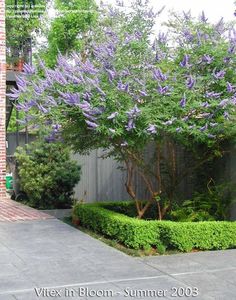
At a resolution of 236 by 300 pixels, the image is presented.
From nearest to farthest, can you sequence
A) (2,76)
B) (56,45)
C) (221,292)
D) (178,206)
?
1. (221,292)
2. (178,206)
3. (2,76)
4. (56,45)

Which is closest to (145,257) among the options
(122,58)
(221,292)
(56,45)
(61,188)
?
(221,292)

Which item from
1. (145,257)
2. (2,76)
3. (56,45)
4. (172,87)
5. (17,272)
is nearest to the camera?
(17,272)

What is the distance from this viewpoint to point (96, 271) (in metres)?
6.41

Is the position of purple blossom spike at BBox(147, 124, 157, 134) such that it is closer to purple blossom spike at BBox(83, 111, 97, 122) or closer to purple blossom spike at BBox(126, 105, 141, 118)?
purple blossom spike at BBox(126, 105, 141, 118)

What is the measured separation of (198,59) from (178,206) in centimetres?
297

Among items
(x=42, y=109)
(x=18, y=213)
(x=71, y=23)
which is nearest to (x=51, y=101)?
(x=42, y=109)

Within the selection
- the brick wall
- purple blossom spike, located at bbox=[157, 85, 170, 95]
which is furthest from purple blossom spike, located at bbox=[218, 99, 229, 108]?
the brick wall

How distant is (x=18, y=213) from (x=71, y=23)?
44.4 ft

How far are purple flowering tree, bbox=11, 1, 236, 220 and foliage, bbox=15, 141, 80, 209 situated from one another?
3.25m

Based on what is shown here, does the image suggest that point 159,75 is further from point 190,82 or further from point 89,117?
point 89,117

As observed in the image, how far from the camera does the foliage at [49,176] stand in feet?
39.9

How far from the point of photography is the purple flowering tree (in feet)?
25.3

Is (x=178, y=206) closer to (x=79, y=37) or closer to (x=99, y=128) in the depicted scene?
(x=99, y=128)

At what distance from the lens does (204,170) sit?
33.0 ft
